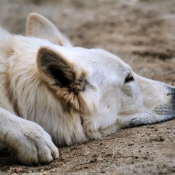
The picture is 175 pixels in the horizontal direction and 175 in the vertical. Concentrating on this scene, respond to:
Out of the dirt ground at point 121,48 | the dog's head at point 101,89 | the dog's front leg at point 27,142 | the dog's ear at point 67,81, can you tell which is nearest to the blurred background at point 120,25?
the dirt ground at point 121,48

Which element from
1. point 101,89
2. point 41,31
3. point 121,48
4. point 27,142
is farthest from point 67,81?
point 121,48

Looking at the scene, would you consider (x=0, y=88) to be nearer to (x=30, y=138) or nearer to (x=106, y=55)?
(x=30, y=138)

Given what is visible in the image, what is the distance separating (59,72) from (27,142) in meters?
0.63

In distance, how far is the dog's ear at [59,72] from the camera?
3.15 metres

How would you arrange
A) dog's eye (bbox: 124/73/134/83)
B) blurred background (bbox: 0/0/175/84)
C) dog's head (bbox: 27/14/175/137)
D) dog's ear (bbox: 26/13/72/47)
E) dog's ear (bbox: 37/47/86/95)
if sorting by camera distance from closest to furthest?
dog's ear (bbox: 37/47/86/95) < dog's head (bbox: 27/14/175/137) < dog's eye (bbox: 124/73/134/83) < dog's ear (bbox: 26/13/72/47) < blurred background (bbox: 0/0/175/84)

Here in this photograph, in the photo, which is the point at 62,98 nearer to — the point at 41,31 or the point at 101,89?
the point at 101,89

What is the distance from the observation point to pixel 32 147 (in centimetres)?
293

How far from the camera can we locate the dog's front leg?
2.93 meters

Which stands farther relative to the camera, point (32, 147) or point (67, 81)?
point (67, 81)

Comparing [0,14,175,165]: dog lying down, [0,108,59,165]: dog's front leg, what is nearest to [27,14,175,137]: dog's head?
[0,14,175,165]: dog lying down

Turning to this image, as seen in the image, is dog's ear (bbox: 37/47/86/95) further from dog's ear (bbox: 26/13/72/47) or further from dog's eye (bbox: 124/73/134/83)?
dog's ear (bbox: 26/13/72/47)

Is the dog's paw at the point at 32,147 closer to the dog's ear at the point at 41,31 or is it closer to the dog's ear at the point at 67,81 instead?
the dog's ear at the point at 67,81

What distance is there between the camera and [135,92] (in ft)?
12.4

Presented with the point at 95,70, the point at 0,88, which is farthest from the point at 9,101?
the point at 95,70
